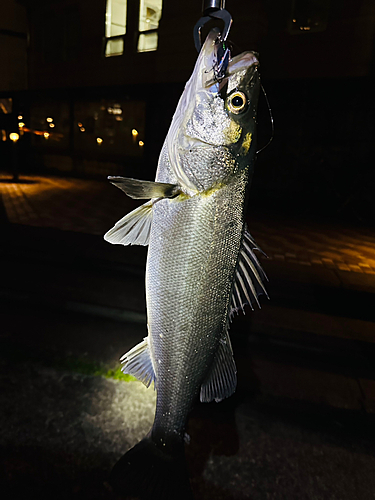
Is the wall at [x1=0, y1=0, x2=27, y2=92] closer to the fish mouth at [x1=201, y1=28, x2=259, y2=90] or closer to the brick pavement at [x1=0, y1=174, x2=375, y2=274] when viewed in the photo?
the brick pavement at [x1=0, y1=174, x2=375, y2=274]

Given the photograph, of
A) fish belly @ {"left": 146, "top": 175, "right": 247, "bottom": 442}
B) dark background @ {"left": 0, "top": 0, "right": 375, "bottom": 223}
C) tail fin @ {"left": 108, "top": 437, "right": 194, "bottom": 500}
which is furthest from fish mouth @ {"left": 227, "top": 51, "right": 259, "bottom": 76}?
dark background @ {"left": 0, "top": 0, "right": 375, "bottom": 223}

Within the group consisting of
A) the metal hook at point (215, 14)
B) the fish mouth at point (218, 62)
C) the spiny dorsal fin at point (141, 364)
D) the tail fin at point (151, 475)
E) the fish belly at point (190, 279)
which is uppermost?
the metal hook at point (215, 14)

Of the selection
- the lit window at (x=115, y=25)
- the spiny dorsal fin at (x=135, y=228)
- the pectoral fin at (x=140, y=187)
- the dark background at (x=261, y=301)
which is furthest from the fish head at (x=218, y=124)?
the lit window at (x=115, y=25)

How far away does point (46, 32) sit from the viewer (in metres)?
16.1

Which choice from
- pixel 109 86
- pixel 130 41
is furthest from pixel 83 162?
pixel 130 41

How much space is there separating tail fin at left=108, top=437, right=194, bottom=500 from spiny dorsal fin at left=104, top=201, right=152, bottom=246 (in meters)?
0.96

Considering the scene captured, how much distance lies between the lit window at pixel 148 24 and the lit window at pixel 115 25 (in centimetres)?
104

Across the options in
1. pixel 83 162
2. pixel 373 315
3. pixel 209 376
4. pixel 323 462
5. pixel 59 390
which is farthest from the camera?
pixel 83 162

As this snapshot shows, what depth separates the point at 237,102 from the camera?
1334mm

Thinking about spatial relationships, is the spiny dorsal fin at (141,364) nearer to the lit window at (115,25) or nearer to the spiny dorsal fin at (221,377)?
the spiny dorsal fin at (221,377)

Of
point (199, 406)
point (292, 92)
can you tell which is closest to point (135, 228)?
point (199, 406)

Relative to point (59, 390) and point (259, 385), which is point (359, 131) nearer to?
point (259, 385)

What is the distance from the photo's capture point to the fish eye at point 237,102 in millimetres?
1323

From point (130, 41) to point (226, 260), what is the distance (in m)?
14.5
